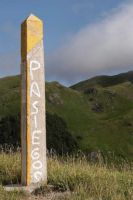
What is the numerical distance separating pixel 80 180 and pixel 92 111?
15256cm

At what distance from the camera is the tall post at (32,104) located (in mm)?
10062

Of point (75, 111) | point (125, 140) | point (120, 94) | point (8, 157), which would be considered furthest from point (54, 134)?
point (120, 94)

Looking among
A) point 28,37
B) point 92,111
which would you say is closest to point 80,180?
point 28,37

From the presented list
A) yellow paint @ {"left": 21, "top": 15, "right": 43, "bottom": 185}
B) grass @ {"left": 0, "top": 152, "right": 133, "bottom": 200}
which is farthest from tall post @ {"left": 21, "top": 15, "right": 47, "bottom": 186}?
grass @ {"left": 0, "top": 152, "right": 133, "bottom": 200}

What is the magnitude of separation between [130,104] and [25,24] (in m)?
158

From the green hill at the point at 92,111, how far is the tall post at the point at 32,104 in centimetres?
9931

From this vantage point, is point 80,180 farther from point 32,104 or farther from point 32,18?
point 32,18

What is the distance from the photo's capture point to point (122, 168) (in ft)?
35.9

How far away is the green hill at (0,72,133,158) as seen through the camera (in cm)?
12512

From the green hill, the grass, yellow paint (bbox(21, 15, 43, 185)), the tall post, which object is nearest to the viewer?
the grass

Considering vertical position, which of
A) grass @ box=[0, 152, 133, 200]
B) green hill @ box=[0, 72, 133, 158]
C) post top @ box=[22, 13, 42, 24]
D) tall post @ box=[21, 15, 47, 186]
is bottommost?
grass @ box=[0, 152, 133, 200]

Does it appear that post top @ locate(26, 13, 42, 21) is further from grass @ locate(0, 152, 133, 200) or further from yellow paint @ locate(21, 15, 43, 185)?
grass @ locate(0, 152, 133, 200)

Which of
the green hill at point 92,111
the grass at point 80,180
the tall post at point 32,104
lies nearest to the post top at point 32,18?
the tall post at point 32,104

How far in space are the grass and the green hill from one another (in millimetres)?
98383
